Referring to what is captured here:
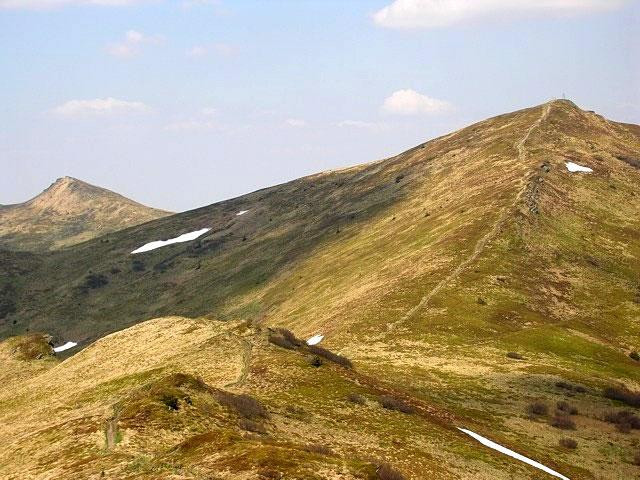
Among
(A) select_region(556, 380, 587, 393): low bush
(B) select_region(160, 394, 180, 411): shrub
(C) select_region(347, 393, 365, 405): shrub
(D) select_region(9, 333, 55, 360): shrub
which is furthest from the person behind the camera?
(D) select_region(9, 333, 55, 360): shrub

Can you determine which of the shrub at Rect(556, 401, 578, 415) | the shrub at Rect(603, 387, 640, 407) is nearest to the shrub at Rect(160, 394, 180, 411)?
the shrub at Rect(556, 401, 578, 415)

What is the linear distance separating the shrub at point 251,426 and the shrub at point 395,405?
10.5 meters

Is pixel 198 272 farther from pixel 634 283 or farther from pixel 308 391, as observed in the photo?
pixel 308 391

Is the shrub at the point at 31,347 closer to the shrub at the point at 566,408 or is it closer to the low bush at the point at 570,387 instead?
the shrub at the point at 566,408

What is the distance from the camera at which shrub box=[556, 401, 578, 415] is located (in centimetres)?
5505

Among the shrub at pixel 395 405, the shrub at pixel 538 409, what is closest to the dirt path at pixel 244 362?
the shrub at pixel 395 405

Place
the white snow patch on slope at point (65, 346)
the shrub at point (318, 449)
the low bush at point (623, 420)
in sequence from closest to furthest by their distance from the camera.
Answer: the shrub at point (318, 449), the low bush at point (623, 420), the white snow patch on slope at point (65, 346)

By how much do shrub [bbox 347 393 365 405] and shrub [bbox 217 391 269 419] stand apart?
6.70 meters

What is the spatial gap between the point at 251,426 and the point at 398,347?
3928cm

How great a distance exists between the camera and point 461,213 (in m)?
124

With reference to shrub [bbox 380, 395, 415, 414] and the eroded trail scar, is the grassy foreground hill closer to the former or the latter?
shrub [bbox 380, 395, 415, 414]

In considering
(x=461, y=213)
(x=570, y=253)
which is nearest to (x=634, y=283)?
(x=570, y=253)

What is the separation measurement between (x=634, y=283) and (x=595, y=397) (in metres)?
47.6

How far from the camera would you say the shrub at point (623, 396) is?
2343 inches
